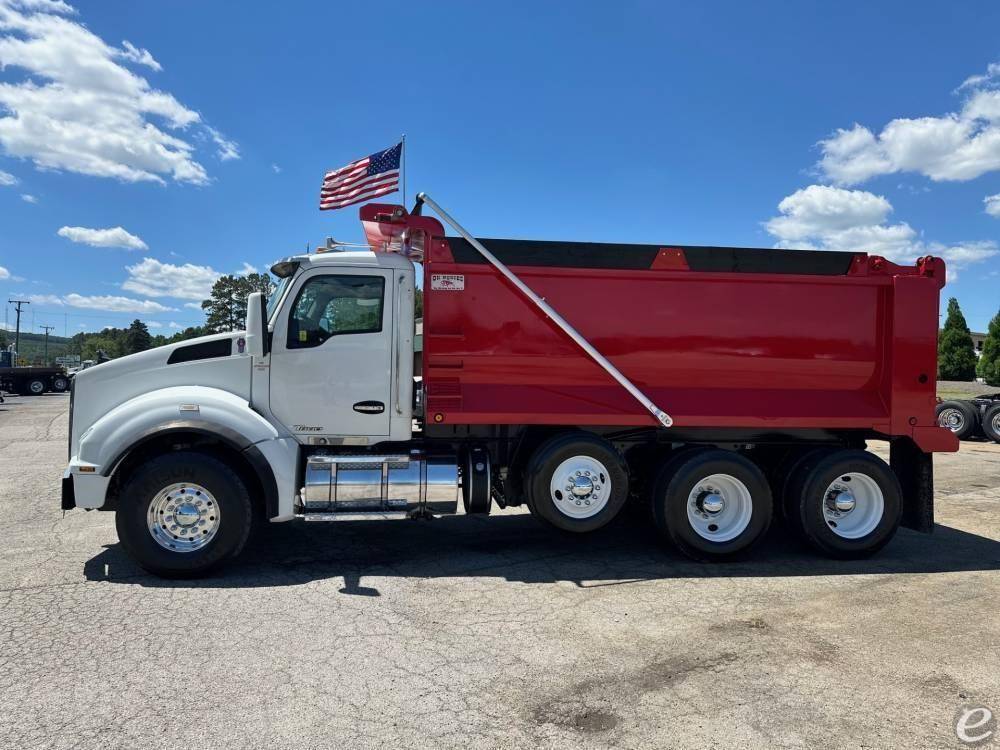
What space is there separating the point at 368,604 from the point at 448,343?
A: 234 cm

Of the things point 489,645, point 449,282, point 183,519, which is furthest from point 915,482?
point 183,519

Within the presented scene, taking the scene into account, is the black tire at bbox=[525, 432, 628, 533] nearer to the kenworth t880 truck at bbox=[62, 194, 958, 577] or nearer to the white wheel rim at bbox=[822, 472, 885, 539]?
the kenworth t880 truck at bbox=[62, 194, 958, 577]

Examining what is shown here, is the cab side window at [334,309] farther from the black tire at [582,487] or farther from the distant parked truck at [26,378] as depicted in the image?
the distant parked truck at [26,378]

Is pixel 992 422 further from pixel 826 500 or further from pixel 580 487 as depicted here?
pixel 580 487

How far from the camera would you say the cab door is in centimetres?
573

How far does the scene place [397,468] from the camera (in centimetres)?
574

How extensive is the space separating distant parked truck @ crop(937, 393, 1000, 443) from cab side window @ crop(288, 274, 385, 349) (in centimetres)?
1640

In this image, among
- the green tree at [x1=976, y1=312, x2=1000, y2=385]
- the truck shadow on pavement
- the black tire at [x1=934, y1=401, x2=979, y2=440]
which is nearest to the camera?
the truck shadow on pavement

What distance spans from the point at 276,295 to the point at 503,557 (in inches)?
129

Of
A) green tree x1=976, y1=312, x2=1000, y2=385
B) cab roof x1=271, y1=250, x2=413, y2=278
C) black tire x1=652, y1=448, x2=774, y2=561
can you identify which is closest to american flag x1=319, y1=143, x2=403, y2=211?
cab roof x1=271, y1=250, x2=413, y2=278

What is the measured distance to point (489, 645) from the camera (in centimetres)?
407

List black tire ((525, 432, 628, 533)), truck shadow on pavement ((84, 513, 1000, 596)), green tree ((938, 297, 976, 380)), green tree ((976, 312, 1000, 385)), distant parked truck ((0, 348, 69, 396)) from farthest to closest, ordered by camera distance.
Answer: green tree ((938, 297, 976, 380)) < green tree ((976, 312, 1000, 385)) < distant parked truck ((0, 348, 69, 396)) < black tire ((525, 432, 628, 533)) < truck shadow on pavement ((84, 513, 1000, 596))

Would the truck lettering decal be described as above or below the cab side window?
above

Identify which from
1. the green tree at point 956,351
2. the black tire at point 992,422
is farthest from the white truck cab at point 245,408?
the green tree at point 956,351
